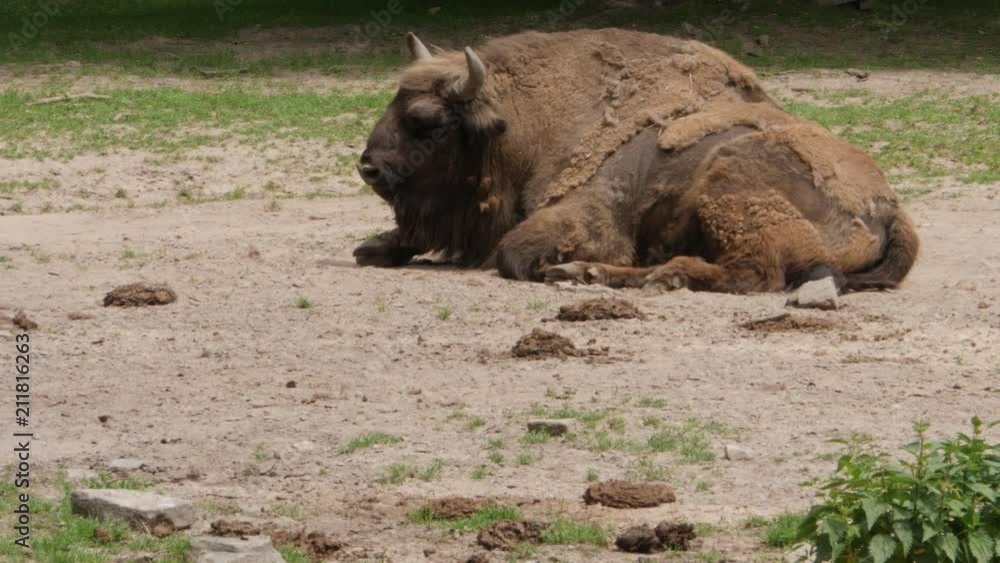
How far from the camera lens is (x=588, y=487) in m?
6.31

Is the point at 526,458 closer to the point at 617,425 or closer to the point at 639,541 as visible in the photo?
the point at 617,425

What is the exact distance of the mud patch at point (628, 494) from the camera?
614 centimetres

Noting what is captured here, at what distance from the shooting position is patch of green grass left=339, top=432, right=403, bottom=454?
691 cm

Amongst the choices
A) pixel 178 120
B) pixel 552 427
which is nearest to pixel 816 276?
pixel 552 427

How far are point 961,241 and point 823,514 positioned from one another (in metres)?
7.42

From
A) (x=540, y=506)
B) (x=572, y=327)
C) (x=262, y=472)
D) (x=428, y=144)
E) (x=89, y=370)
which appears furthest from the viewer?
(x=428, y=144)

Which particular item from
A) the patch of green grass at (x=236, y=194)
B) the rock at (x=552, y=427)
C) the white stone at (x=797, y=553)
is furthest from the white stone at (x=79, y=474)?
the patch of green grass at (x=236, y=194)

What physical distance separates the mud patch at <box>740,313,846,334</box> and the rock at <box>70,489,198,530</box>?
3.94 m

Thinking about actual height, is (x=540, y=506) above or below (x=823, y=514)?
below

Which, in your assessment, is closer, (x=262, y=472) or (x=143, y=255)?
(x=262, y=472)

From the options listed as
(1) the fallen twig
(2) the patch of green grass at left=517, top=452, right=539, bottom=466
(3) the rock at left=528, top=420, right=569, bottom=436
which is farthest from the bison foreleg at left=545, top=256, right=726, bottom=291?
(1) the fallen twig

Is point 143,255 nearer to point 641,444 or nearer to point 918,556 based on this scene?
point 641,444

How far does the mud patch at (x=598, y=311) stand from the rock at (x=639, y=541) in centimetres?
361

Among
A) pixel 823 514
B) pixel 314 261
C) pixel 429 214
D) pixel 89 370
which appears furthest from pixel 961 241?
pixel 823 514
